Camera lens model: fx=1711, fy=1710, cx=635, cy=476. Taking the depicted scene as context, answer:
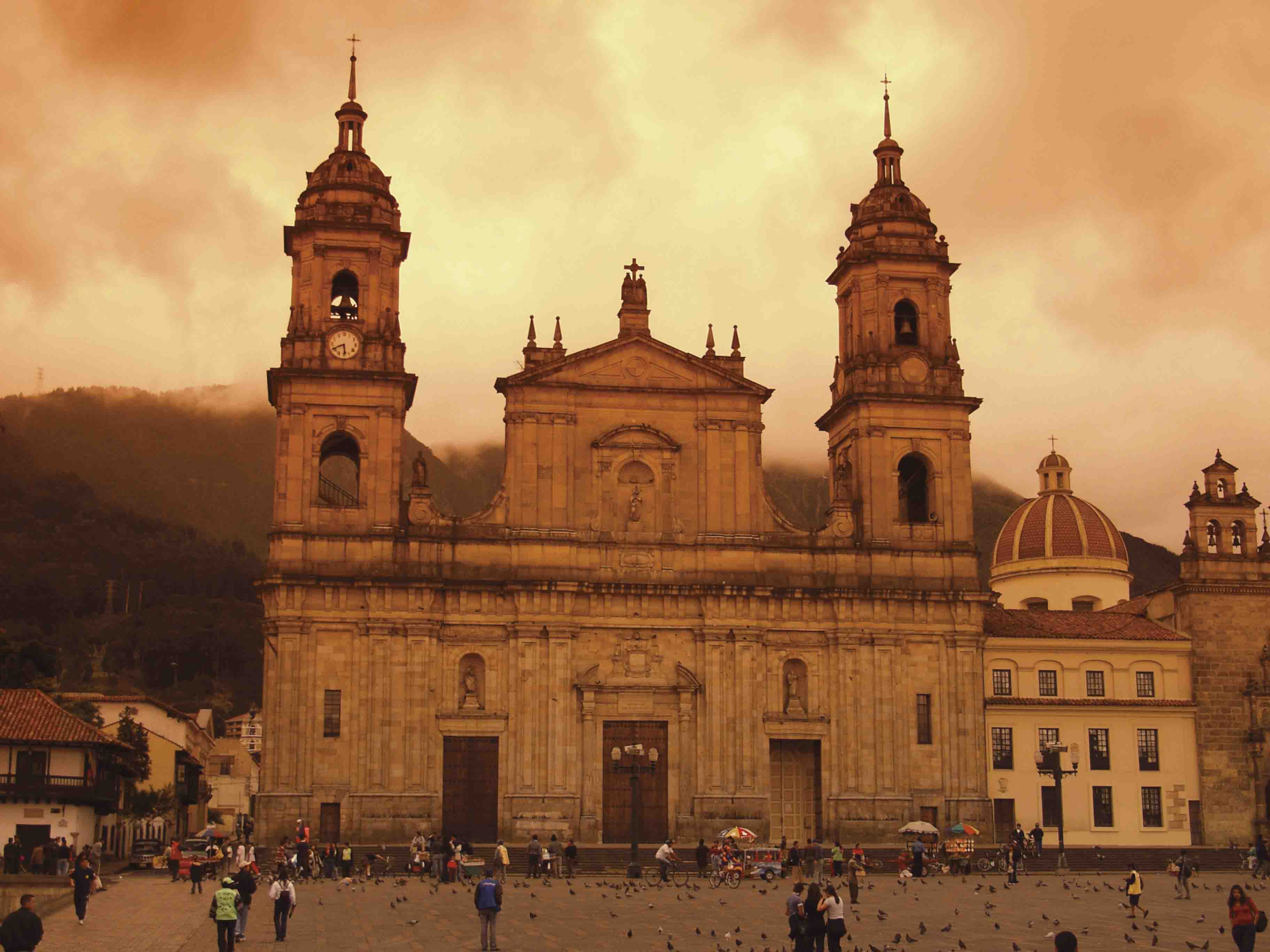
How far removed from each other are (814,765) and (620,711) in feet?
23.5

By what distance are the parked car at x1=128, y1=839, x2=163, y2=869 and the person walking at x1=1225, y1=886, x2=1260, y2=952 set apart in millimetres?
40464

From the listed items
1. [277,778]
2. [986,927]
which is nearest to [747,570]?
[277,778]

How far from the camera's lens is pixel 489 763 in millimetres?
56562

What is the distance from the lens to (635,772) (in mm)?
48656

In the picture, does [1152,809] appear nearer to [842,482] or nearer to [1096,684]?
[1096,684]

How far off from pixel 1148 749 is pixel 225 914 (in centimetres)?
4320

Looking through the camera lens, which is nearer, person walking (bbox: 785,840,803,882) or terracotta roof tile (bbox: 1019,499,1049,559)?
person walking (bbox: 785,840,803,882)

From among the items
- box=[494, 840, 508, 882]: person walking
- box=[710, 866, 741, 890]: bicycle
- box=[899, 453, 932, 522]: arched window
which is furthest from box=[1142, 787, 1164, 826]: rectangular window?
box=[494, 840, 508, 882]: person walking

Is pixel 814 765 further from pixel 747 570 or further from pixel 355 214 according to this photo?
pixel 355 214

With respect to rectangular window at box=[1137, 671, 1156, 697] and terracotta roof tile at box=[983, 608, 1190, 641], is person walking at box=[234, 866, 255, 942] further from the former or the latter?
rectangular window at box=[1137, 671, 1156, 697]

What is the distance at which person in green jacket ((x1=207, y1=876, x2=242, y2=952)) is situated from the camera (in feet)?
89.4

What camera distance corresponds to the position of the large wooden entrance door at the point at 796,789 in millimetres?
58594

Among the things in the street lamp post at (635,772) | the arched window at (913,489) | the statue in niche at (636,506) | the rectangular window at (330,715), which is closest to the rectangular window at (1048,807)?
the arched window at (913,489)

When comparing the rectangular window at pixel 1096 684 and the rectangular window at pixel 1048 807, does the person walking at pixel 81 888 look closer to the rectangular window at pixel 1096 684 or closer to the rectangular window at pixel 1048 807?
the rectangular window at pixel 1048 807
